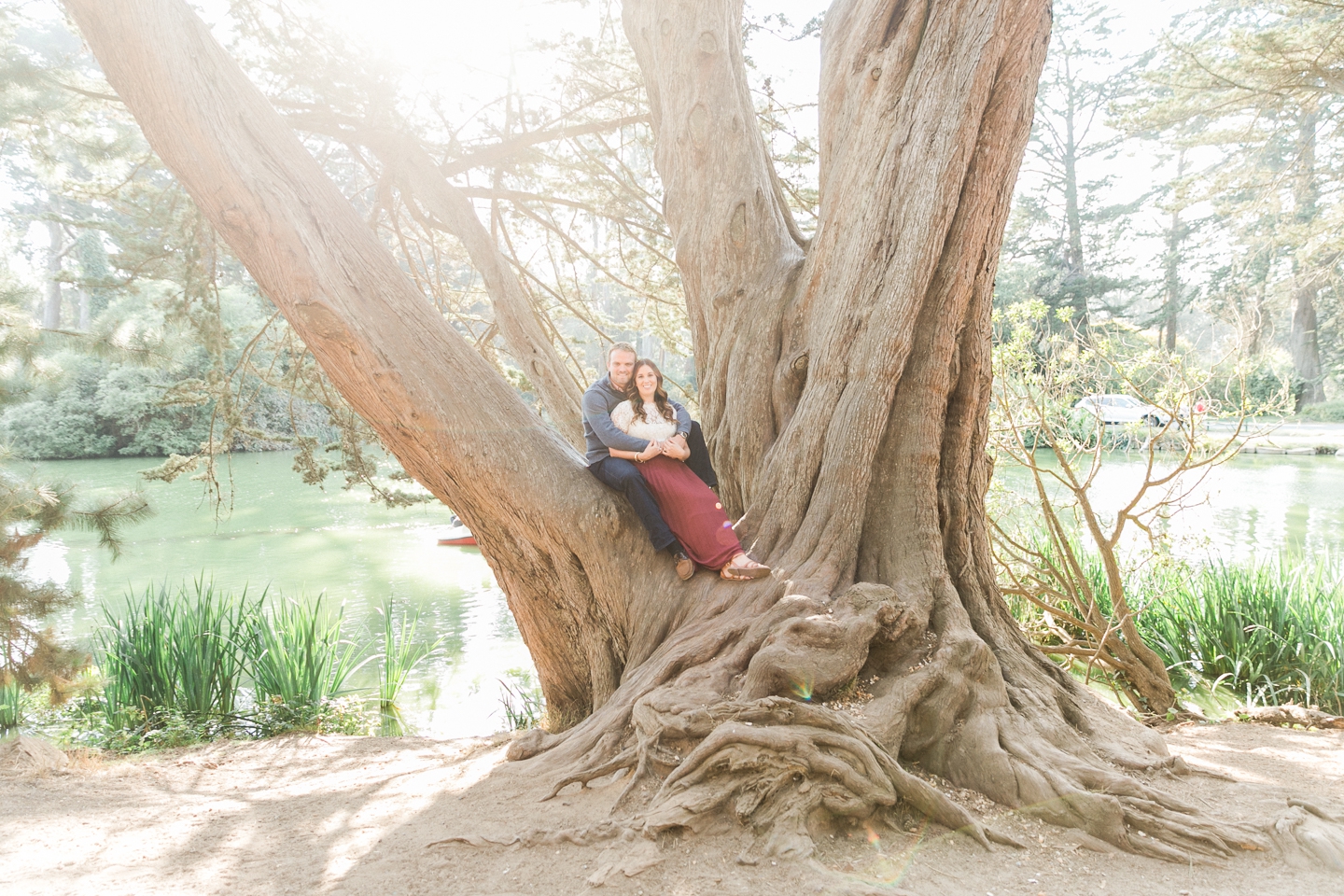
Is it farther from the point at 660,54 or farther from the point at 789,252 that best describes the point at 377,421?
the point at 660,54

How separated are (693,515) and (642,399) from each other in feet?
1.99

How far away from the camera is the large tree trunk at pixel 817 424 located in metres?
2.67

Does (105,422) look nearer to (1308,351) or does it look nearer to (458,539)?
(458,539)

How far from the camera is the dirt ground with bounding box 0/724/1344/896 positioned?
200cm

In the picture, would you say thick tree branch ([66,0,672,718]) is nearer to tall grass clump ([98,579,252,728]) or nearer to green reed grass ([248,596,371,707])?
green reed grass ([248,596,371,707])

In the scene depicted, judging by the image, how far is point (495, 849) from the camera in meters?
2.20

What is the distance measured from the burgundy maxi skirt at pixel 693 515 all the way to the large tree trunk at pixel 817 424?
0.13 metres

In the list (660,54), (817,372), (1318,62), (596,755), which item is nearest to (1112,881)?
(596,755)

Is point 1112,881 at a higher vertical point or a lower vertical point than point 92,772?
higher

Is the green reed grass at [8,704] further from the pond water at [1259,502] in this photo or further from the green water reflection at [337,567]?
the pond water at [1259,502]

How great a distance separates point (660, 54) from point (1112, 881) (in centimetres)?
408

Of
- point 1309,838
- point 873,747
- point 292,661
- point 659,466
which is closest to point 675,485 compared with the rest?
→ point 659,466

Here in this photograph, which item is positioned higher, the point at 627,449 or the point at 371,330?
the point at 371,330

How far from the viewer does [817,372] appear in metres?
3.38
